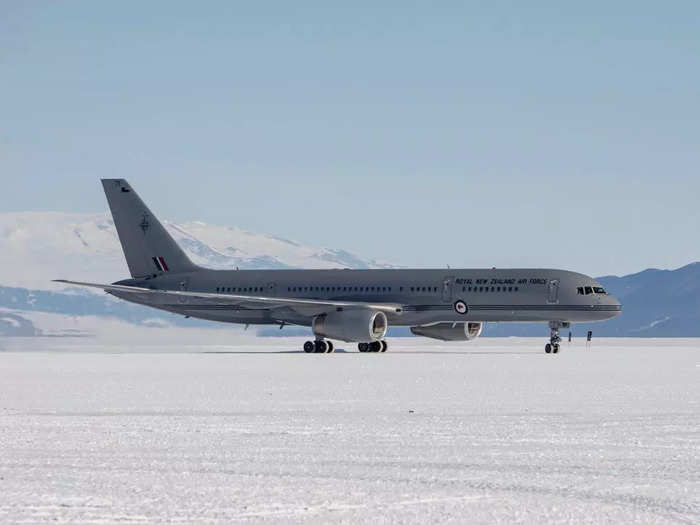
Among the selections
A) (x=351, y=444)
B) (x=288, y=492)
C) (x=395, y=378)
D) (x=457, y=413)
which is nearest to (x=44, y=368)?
(x=395, y=378)

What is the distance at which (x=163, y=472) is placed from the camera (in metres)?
14.1

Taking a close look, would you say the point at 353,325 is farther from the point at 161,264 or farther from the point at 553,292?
the point at 161,264

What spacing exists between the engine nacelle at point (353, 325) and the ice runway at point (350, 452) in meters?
26.9

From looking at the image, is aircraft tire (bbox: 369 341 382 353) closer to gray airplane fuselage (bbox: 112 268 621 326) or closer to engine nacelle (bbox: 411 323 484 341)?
gray airplane fuselage (bbox: 112 268 621 326)

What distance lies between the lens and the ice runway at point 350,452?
1170 centimetres

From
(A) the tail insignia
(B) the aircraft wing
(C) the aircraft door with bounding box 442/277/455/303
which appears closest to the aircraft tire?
(B) the aircraft wing

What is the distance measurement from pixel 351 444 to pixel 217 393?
11150mm

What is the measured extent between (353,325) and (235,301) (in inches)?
316

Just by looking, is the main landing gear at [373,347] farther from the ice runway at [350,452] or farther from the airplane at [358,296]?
the ice runway at [350,452]

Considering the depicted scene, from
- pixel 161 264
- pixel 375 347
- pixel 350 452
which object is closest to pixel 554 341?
pixel 375 347

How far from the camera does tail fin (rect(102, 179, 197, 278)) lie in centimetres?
7100

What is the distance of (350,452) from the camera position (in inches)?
632

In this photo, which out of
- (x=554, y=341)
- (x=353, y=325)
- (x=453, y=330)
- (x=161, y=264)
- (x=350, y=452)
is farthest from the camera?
(x=161, y=264)

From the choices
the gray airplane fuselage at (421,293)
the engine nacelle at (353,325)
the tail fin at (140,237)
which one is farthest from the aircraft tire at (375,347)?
the tail fin at (140,237)
